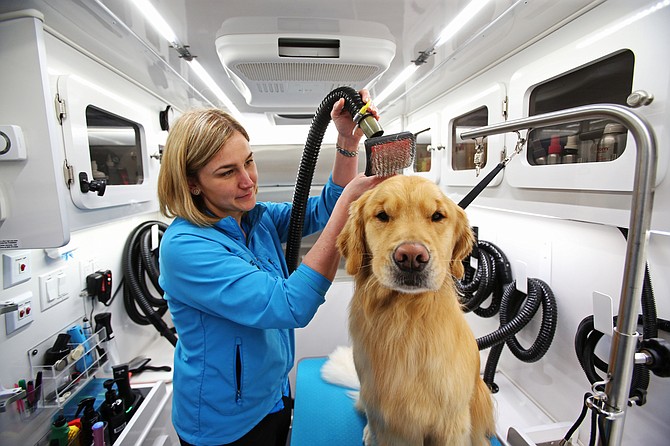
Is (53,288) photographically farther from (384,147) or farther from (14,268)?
(384,147)

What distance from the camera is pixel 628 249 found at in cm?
75

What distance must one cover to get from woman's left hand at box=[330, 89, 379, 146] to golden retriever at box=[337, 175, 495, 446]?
0.31 m

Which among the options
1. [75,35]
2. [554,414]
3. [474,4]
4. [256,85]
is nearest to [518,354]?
[554,414]

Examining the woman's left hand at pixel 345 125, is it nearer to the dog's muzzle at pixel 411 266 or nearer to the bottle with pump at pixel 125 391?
the dog's muzzle at pixel 411 266

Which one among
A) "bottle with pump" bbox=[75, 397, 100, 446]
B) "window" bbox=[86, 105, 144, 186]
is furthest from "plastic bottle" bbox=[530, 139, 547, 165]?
"bottle with pump" bbox=[75, 397, 100, 446]

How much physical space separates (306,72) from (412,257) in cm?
137

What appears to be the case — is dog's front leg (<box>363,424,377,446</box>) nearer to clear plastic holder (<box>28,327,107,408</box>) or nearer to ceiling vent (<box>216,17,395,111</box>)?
clear plastic holder (<box>28,327,107,408</box>)

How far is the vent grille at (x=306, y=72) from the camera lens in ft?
5.46

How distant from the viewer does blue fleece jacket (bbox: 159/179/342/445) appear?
3.07 ft

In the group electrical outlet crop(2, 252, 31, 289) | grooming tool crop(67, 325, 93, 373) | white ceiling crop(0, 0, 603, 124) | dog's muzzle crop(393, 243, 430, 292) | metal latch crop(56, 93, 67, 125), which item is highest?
white ceiling crop(0, 0, 603, 124)

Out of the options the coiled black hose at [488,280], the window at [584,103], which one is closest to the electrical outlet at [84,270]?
the coiled black hose at [488,280]

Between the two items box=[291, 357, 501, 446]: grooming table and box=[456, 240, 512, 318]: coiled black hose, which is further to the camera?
box=[456, 240, 512, 318]: coiled black hose

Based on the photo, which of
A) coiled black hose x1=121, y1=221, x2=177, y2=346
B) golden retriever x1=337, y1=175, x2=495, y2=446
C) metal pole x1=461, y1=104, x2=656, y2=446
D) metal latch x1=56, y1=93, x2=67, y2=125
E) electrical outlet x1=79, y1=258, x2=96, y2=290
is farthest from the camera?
coiled black hose x1=121, y1=221, x2=177, y2=346

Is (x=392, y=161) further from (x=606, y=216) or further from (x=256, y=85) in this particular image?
(x=256, y=85)
